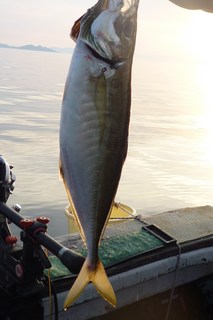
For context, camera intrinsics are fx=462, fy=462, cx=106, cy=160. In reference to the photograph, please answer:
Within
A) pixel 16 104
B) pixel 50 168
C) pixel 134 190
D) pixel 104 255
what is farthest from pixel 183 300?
pixel 16 104

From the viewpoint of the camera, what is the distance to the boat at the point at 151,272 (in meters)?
4.04

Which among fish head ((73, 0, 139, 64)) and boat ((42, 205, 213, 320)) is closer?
fish head ((73, 0, 139, 64))

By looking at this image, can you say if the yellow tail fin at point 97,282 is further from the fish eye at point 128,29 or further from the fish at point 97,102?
the fish eye at point 128,29

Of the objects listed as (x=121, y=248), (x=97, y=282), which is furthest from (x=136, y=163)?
(x=97, y=282)

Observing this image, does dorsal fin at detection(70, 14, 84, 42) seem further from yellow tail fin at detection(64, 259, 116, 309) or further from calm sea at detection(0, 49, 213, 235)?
calm sea at detection(0, 49, 213, 235)

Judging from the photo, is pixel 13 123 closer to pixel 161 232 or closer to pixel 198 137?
pixel 198 137

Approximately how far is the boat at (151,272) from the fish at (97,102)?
1.89m

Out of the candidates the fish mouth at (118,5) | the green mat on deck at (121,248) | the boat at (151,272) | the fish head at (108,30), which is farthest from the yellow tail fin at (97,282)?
the green mat on deck at (121,248)

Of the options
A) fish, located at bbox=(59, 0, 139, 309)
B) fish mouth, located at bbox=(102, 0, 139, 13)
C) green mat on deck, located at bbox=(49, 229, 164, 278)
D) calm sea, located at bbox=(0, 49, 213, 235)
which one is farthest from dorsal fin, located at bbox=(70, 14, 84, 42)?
calm sea, located at bbox=(0, 49, 213, 235)

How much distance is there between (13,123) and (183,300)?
2077 centimetres

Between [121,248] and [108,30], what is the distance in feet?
9.39

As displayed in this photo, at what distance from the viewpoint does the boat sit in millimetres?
4035

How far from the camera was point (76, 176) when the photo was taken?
82.5 inches

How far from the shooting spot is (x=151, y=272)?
4371 millimetres
